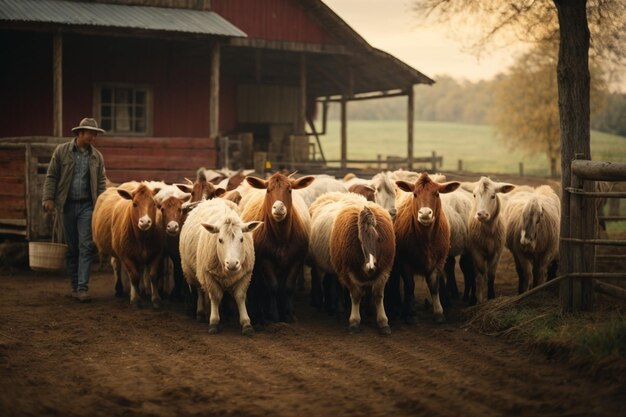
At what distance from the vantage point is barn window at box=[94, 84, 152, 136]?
22.3 metres

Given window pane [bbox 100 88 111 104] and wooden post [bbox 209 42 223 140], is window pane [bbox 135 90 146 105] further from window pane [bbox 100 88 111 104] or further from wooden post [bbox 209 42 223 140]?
wooden post [bbox 209 42 223 140]

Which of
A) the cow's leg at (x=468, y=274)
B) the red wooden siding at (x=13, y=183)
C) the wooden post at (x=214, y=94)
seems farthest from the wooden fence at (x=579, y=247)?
the wooden post at (x=214, y=94)

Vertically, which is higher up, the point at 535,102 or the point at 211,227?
the point at 535,102

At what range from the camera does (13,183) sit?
16.1 meters

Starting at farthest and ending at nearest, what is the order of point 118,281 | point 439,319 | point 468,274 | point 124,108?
point 124,108, point 118,281, point 468,274, point 439,319

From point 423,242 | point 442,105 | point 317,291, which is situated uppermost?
point 442,105

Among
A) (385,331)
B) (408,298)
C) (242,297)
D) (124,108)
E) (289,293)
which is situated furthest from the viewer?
A: (124,108)

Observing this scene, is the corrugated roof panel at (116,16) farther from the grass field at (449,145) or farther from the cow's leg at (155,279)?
the grass field at (449,145)

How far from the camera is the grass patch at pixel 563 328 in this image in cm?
767

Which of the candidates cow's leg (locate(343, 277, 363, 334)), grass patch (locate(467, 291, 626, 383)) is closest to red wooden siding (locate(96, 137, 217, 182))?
cow's leg (locate(343, 277, 363, 334))

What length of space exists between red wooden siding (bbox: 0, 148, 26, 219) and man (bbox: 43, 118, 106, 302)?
4.14 meters

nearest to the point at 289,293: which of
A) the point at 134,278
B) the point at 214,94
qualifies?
the point at 134,278

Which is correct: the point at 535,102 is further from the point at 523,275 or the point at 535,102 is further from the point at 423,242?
the point at 423,242

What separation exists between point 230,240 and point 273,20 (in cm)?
1472
